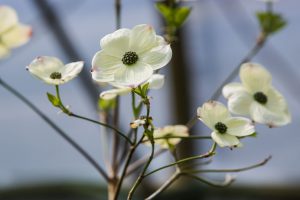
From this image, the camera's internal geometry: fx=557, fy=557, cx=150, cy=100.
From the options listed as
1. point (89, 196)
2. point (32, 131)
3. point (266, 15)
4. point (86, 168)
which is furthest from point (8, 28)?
point (32, 131)

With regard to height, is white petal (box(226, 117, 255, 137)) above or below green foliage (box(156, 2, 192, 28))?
above


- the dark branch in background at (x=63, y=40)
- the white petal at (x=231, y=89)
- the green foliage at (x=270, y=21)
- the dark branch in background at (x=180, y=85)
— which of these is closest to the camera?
the white petal at (x=231, y=89)

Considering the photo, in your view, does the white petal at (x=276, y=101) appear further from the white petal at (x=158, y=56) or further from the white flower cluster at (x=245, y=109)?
the white petal at (x=158, y=56)

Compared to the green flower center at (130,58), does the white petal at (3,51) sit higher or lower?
lower

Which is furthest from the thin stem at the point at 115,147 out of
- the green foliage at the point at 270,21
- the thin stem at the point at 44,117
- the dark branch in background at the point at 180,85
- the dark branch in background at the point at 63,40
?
the dark branch in background at the point at 180,85

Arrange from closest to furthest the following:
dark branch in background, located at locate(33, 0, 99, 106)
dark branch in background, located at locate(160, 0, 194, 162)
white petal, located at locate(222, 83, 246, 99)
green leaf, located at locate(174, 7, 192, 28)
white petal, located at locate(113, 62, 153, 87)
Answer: white petal, located at locate(113, 62, 153, 87)
white petal, located at locate(222, 83, 246, 99)
green leaf, located at locate(174, 7, 192, 28)
dark branch in background, located at locate(33, 0, 99, 106)
dark branch in background, located at locate(160, 0, 194, 162)

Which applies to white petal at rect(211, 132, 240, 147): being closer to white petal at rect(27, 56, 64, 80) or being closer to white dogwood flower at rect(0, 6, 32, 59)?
white petal at rect(27, 56, 64, 80)

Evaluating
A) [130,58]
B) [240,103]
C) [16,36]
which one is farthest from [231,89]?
[16,36]

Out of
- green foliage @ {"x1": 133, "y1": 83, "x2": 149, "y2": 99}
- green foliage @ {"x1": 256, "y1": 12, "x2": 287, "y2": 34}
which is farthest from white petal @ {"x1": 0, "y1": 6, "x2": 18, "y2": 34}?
green foliage @ {"x1": 256, "y1": 12, "x2": 287, "y2": 34}

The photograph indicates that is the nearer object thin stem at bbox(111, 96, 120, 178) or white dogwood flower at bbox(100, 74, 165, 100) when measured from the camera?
white dogwood flower at bbox(100, 74, 165, 100)
